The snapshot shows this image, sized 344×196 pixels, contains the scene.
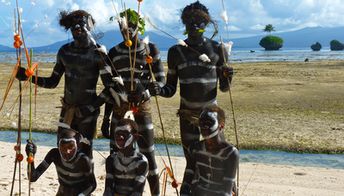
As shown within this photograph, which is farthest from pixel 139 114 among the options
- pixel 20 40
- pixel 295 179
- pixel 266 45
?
pixel 266 45

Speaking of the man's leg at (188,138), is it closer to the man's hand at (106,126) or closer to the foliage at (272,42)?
the man's hand at (106,126)

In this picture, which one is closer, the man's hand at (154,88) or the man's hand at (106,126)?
the man's hand at (154,88)

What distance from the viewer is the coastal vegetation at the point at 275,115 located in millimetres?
13877

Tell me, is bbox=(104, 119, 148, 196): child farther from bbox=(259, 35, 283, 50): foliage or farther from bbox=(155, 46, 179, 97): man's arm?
bbox=(259, 35, 283, 50): foliage

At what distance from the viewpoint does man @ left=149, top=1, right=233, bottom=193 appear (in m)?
5.73

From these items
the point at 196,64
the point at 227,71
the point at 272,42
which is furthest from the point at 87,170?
the point at 272,42

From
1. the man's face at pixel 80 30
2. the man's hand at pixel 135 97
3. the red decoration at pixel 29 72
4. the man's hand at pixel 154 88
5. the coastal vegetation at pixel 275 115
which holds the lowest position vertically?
the coastal vegetation at pixel 275 115

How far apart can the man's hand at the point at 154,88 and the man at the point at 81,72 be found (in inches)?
23.3

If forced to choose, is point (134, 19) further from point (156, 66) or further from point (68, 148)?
point (68, 148)

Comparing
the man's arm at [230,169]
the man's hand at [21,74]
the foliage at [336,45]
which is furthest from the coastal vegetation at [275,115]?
the foliage at [336,45]

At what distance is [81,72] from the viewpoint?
238 inches

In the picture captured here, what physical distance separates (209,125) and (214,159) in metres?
0.40

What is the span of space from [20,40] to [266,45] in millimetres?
138608

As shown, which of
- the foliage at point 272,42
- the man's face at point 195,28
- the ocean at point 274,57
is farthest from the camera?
the foliage at point 272,42
